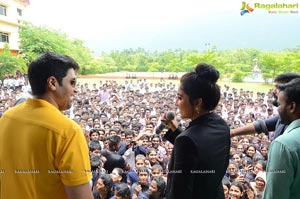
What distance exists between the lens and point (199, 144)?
1167 millimetres

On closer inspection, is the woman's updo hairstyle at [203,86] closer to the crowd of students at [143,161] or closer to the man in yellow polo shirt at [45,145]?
the man in yellow polo shirt at [45,145]

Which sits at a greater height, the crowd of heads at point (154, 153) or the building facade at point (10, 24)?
the building facade at point (10, 24)

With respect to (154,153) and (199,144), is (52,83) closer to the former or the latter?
(199,144)

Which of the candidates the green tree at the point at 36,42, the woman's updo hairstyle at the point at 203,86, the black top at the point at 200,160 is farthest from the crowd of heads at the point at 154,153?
the green tree at the point at 36,42

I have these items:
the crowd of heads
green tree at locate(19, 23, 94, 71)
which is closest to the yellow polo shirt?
the crowd of heads

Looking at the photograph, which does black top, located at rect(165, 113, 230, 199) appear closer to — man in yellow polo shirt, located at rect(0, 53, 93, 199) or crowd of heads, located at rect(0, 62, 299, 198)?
crowd of heads, located at rect(0, 62, 299, 198)

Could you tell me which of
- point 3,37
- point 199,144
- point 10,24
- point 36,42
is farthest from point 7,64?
point 199,144

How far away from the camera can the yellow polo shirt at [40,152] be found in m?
0.97

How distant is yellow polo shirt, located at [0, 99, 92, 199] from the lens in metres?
0.97

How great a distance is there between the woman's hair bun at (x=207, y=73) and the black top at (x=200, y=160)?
16 cm

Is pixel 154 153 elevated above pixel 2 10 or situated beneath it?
situated beneath

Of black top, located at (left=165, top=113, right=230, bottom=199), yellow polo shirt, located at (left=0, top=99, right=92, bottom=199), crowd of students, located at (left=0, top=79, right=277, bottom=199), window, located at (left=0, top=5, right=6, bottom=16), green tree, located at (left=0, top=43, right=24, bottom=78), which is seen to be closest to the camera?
yellow polo shirt, located at (left=0, top=99, right=92, bottom=199)

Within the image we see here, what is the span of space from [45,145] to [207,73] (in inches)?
28.7

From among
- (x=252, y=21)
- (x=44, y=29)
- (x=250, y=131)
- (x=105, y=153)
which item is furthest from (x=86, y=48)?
(x=252, y=21)
